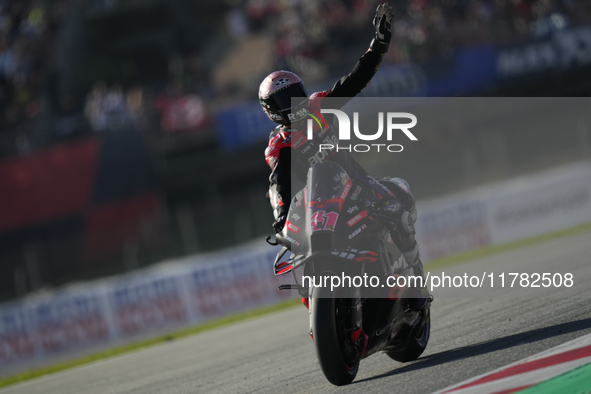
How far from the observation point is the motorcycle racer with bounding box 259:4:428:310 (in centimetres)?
443

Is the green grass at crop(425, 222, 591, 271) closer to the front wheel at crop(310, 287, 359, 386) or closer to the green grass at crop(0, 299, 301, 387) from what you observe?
the green grass at crop(0, 299, 301, 387)

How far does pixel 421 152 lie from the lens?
51.4 ft

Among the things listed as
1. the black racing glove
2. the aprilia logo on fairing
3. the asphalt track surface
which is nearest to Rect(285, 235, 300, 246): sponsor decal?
the aprilia logo on fairing

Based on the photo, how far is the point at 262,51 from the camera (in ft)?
63.4

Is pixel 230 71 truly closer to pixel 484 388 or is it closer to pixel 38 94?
pixel 38 94

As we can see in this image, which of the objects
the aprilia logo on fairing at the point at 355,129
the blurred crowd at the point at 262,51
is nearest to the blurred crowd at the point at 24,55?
the blurred crowd at the point at 262,51

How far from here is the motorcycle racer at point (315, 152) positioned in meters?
4.43

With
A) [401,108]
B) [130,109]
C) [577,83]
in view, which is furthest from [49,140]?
[577,83]

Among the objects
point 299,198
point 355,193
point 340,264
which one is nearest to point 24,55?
point 299,198

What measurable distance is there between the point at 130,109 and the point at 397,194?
12583mm

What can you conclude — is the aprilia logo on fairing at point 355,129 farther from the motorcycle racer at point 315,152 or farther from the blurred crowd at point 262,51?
the blurred crowd at point 262,51

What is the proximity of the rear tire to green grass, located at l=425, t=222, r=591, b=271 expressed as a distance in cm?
657

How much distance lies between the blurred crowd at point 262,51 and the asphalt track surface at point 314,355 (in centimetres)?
717

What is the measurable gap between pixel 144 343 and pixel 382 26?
702 centimetres
